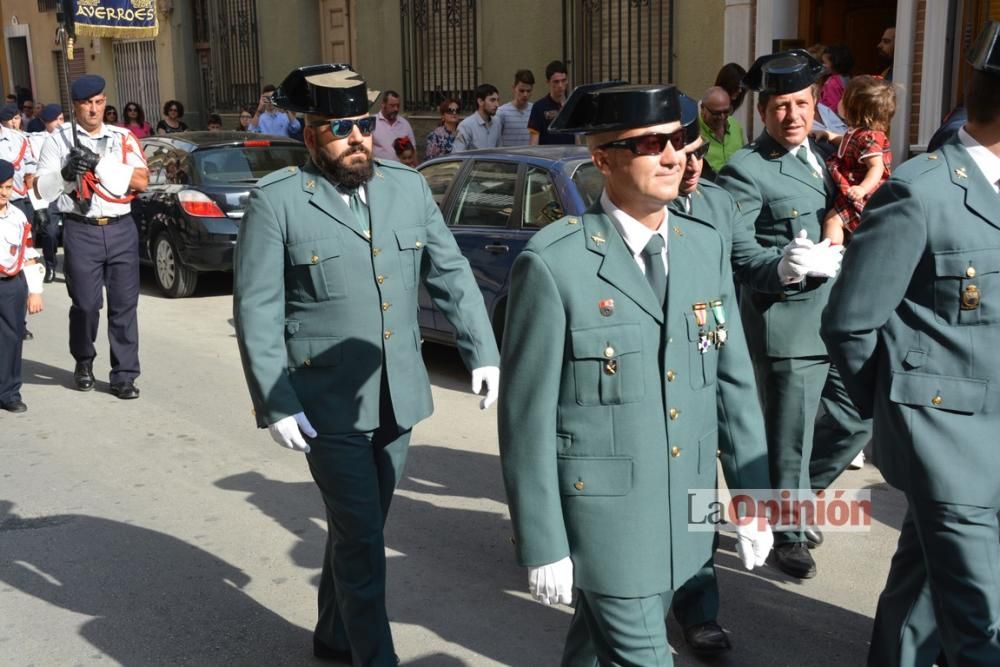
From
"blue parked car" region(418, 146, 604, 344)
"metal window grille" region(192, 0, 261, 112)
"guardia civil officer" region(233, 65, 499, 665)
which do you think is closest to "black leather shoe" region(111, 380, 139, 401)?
"blue parked car" region(418, 146, 604, 344)

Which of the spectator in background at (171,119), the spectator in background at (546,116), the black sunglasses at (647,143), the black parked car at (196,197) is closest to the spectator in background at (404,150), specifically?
the black parked car at (196,197)

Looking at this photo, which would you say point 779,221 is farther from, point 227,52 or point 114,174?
point 227,52

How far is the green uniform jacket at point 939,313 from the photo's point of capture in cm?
315

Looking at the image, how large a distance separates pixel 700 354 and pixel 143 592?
292 centimetres

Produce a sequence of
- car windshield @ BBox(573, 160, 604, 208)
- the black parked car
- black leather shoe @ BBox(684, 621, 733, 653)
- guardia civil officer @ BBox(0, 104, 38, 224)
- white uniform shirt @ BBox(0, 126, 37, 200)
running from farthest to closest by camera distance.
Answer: white uniform shirt @ BBox(0, 126, 37, 200) < guardia civil officer @ BBox(0, 104, 38, 224) < the black parked car < car windshield @ BBox(573, 160, 604, 208) < black leather shoe @ BBox(684, 621, 733, 653)

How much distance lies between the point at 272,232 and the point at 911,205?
1.95 m

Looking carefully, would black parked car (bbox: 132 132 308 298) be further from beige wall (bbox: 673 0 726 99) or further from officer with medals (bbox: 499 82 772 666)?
officer with medals (bbox: 499 82 772 666)

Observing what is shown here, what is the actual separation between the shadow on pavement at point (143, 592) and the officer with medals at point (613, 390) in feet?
5.88

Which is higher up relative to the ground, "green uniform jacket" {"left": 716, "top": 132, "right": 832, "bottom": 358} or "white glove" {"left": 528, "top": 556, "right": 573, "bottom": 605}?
"green uniform jacket" {"left": 716, "top": 132, "right": 832, "bottom": 358}

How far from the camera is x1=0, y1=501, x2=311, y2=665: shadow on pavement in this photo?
449 centimetres

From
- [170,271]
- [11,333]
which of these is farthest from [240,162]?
[11,333]

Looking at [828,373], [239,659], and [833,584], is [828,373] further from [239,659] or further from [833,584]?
[239,659]

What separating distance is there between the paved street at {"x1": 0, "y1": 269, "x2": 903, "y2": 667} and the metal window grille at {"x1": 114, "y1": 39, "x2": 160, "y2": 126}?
19.3 metres

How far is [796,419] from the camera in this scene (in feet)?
15.8
